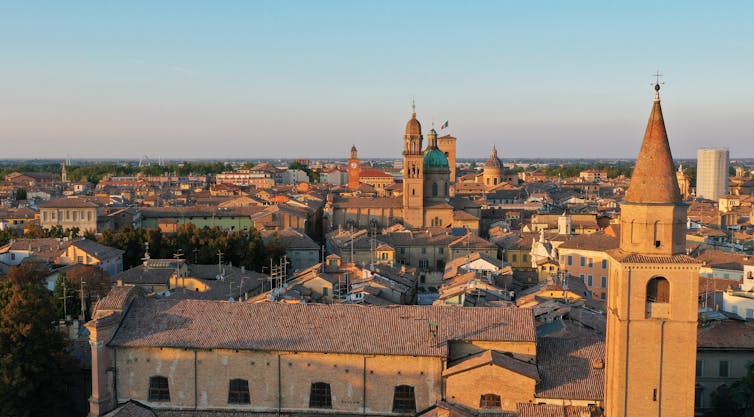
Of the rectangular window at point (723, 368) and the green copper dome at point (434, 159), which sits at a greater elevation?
the green copper dome at point (434, 159)

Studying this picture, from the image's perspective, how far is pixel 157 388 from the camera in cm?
2648

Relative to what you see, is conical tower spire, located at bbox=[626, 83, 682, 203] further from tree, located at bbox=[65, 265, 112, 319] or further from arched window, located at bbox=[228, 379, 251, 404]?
tree, located at bbox=[65, 265, 112, 319]

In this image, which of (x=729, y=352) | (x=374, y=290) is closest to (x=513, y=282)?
(x=374, y=290)

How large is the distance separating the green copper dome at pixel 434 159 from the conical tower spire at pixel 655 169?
6543cm

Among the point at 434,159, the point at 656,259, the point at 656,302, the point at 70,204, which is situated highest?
the point at 434,159

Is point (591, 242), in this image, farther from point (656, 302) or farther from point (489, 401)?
point (656, 302)

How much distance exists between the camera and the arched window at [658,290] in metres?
22.3

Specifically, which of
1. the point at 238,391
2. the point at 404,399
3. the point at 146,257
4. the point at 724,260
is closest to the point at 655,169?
the point at 404,399

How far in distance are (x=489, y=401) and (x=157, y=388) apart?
11092 millimetres

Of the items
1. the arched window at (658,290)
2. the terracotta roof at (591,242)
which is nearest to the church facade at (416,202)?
the terracotta roof at (591,242)

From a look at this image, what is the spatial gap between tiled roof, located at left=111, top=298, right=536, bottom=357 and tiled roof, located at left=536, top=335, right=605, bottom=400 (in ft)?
3.76

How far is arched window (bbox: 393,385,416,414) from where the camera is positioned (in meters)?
25.5

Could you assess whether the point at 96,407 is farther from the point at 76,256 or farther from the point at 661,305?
the point at 76,256

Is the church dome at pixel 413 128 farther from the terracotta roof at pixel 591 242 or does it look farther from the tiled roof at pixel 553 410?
the tiled roof at pixel 553 410
